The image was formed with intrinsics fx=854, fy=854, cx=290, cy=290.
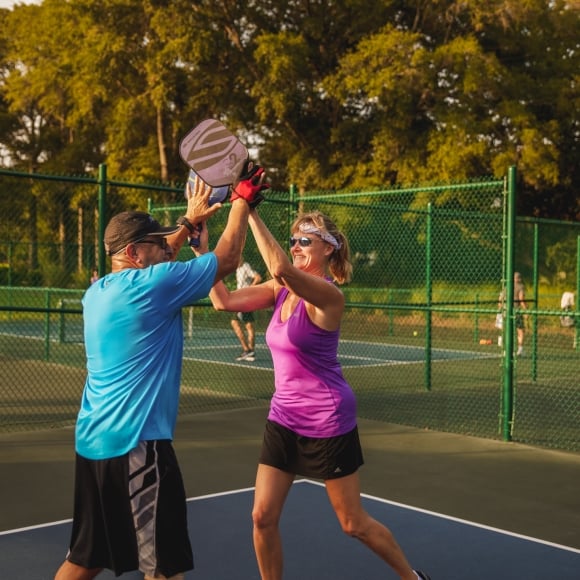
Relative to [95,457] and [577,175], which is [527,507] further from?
[577,175]

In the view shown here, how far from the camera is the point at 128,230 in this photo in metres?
3.31

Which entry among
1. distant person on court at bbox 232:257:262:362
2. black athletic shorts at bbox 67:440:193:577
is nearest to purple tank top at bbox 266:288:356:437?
black athletic shorts at bbox 67:440:193:577

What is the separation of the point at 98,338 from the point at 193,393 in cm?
789

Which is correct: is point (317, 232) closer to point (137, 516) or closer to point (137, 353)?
point (137, 353)

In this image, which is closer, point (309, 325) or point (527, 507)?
point (309, 325)

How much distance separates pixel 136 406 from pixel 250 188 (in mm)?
936

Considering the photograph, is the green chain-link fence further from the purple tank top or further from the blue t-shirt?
the blue t-shirt

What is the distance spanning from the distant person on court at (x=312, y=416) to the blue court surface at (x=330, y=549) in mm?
682

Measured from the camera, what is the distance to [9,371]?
44.3 ft

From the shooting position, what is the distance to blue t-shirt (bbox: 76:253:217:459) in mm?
3195

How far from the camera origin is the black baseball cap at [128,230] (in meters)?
3.32

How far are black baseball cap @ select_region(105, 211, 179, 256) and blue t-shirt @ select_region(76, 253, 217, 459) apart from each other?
14cm

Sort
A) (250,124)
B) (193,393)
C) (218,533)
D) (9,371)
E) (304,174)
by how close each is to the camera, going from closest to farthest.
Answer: (218,533) < (193,393) < (9,371) < (304,174) < (250,124)

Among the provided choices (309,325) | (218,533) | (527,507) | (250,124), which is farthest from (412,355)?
(250,124)
